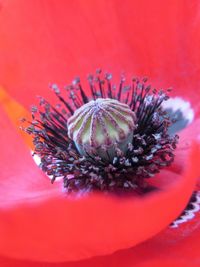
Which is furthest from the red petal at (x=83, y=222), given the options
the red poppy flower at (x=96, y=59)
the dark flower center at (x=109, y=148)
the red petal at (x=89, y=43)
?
the red petal at (x=89, y=43)

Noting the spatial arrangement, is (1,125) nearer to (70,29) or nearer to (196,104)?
(70,29)

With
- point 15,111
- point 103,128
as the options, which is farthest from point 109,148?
point 15,111

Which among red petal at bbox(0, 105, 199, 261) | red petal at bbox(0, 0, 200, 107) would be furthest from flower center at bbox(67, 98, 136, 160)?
red petal at bbox(0, 105, 199, 261)

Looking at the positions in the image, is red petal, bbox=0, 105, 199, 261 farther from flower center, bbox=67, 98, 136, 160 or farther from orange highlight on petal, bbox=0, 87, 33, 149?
orange highlight on petal, bbox=0, 87, 33, 149

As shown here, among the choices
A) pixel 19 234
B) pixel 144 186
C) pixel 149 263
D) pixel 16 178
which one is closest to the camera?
pixel 19 234

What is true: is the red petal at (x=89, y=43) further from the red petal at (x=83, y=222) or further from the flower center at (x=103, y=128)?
the red petal at (x=83, y=222)

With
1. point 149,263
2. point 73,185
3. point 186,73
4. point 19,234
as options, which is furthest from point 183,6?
point 19,234
